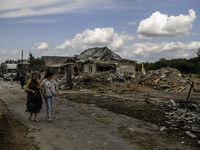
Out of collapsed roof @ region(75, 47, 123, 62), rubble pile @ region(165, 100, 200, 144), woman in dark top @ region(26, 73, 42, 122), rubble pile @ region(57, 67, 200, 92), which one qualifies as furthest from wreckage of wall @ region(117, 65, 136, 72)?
woman in dark top @ region(26, 73, 42, 122)

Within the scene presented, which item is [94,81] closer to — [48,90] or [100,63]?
[100,63]

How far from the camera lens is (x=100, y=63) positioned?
3247 cm

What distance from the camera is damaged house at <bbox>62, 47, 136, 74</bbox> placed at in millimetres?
Answer: 32812

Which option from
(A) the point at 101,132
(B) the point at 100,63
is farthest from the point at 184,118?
(B) the point at 100,63

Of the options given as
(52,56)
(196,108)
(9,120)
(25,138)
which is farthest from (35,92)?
(52,56)

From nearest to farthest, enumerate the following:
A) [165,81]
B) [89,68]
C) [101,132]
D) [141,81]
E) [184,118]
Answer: [101,132] → [184,118] → [165,81] → [141,81] → [89,68]

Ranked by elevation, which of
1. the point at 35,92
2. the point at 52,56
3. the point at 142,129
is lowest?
the point at 142,129

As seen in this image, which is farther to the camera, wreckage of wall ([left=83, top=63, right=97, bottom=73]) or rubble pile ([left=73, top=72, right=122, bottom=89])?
wreckage of wall ([left=83, top=63, right=97, bottom=73])

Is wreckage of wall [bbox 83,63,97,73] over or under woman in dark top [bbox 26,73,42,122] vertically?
over

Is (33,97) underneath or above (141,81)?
above

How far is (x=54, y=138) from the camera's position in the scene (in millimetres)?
5359

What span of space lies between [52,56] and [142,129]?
57.4 metres

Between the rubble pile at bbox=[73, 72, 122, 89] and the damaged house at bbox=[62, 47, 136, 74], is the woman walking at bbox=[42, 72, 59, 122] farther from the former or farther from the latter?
the damaged house at bbox=[62, 47, 136, 74]

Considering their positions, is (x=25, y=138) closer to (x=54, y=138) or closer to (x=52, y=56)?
(x=54, y=138)
